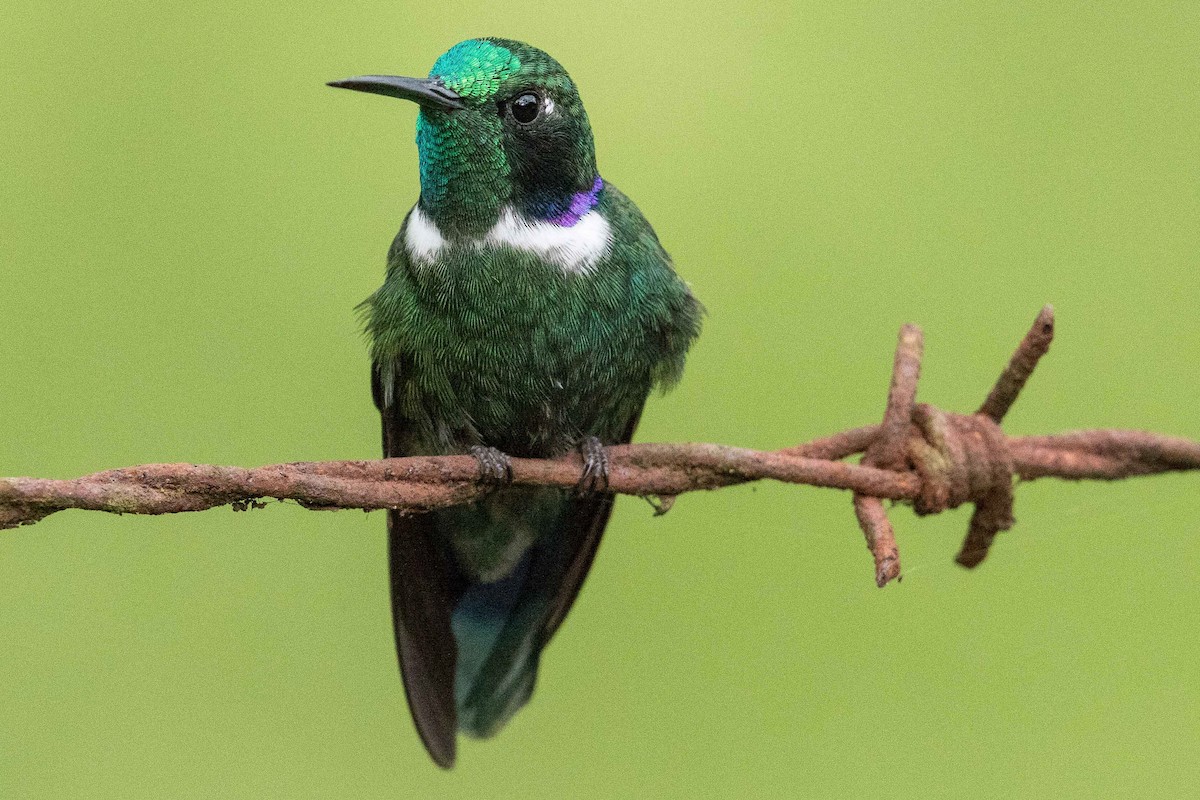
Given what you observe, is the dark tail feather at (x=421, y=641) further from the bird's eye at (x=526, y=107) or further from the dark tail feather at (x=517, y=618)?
the bird's eye at (x=526, y=107)

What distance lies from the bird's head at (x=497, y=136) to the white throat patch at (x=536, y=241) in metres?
0.02

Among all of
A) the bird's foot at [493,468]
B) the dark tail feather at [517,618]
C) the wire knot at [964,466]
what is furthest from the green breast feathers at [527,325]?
the wire knot at [964,466]

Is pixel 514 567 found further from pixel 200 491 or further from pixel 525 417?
pixel 200 491

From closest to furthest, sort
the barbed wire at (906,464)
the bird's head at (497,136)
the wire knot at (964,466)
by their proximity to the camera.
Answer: the barbed wire at (906,464) → the wire knot at (964,466) → the bird's head at (497,136)

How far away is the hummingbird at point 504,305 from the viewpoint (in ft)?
10.3

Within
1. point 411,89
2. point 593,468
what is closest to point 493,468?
point 593,468

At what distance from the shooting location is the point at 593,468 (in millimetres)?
3270

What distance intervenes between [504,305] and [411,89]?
0.58 metres

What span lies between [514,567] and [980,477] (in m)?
1.67

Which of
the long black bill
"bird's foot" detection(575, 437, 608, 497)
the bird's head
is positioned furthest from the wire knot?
the long black bill

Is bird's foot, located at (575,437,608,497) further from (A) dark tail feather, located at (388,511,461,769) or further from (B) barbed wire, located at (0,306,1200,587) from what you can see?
(A) dark tail feather, located at (388,511,461,769)

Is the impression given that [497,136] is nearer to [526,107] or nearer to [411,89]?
[526,107]

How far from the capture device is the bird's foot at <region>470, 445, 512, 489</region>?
2805 millimetres

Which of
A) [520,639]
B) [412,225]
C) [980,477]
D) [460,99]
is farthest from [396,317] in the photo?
[980,477]
